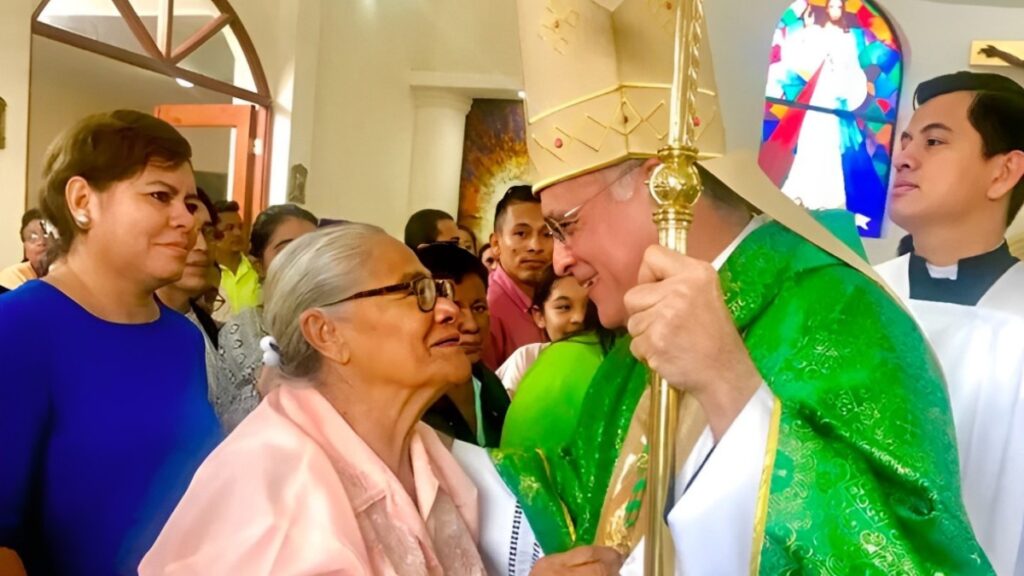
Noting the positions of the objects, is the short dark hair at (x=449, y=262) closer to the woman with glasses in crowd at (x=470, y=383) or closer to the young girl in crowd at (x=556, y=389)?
the woman with glasses in crowd at (x=470, y=383)

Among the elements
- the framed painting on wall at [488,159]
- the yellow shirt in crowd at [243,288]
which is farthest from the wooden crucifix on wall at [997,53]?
the yellow shirt in crowd at [243,288]

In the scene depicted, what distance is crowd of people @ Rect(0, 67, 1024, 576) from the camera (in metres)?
1.26

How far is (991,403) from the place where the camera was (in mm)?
2273

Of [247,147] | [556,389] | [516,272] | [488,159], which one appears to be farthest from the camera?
[488,159]

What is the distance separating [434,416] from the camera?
255 cm

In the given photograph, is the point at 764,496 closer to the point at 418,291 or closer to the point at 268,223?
the point at 418,291

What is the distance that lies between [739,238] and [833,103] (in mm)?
7122

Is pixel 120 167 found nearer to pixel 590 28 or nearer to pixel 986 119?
pixel 590 28

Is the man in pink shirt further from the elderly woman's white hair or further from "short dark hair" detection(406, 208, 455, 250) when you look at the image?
the elderly woman's white hair

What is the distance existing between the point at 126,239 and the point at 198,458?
19.2 inches

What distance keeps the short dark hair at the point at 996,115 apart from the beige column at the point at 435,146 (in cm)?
758

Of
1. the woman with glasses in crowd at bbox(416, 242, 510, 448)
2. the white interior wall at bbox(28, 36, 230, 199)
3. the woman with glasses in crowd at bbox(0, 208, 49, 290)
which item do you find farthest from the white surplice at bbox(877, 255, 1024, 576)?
the white interior wall at bbox(28, 36, 230, 199)

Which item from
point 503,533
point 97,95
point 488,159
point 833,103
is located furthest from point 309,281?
point 97,95

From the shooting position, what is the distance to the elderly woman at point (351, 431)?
1491mm
